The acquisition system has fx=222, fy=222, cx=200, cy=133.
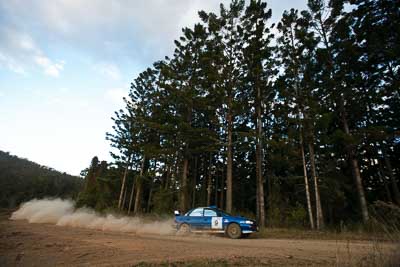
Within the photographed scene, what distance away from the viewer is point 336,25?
17.7 m

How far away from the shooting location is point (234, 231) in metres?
11.3

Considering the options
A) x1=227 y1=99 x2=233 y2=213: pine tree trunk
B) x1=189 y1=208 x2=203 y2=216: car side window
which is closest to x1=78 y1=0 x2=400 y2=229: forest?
x1=227 y1=99 x2=233 y2=213: pine tree trunk

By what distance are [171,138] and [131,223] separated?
8.53 meters

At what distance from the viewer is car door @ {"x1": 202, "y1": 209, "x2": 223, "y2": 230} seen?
11.8 meters

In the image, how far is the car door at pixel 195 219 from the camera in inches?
485

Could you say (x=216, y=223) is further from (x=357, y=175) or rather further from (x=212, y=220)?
(x=357, y=175)

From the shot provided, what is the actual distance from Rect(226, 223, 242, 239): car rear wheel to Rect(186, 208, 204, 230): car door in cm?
159

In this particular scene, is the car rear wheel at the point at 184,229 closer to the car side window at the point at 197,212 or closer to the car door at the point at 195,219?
the car door at the point at 195,219

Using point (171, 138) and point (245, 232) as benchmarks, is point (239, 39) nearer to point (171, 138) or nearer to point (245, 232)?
point (171, 138)

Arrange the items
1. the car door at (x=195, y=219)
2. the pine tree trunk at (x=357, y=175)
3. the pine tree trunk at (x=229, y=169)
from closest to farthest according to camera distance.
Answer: the car door at (x=195, y=219) → the pine tree trunk at (x=357, y=175) → the pine tree trunk at (x=229, y=169)

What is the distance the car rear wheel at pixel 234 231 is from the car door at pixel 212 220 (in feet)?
1.55

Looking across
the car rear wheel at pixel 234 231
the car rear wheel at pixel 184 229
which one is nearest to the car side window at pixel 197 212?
the car rear wheel at pixel 184 229

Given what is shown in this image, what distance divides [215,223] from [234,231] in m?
1.12

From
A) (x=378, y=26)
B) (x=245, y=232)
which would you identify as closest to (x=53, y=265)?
(x=245, y=232)
